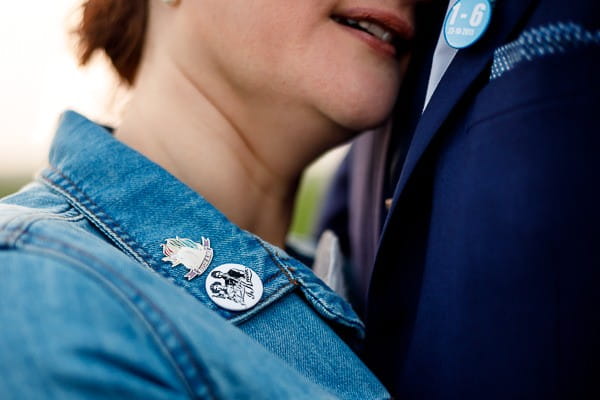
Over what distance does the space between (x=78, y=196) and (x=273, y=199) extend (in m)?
0.48

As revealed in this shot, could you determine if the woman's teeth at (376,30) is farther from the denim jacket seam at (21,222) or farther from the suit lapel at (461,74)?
the denim jacket seam at (21,222)

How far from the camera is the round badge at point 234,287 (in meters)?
0.79

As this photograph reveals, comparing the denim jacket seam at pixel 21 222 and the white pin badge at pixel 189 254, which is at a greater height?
the denim jacket seam at pixel 21 222

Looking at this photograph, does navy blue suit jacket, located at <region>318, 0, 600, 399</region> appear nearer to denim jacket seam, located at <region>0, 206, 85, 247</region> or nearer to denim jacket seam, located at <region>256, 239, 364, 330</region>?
denim jacket seam, located at <region>256, 239, 364, 330</region>

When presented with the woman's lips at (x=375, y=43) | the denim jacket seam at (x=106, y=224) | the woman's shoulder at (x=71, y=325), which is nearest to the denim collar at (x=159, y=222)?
the denim jacket seam at (x=106, y=224)

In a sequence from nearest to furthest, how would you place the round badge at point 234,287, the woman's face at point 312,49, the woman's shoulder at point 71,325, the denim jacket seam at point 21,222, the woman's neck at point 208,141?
the woman's shoulder at point 71,325, the denim jacket seam at point 21,222, the round badge at point 234,287, the woman's face at point 312,49, the woman's neck at point 208,141

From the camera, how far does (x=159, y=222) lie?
85 centimetres

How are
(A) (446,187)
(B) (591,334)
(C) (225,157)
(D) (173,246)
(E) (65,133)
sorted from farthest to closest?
(C) (225,157)
(E) (65,133)
(D) (173,246)
(A) (446,187)
(B) (591,334)

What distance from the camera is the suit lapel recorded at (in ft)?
2.18

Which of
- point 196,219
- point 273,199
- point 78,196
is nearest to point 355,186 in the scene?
point 273,199

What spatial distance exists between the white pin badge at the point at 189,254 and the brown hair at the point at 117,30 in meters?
0.59

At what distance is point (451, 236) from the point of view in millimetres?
709

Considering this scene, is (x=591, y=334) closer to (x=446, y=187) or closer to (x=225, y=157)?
(x=446, y=187)

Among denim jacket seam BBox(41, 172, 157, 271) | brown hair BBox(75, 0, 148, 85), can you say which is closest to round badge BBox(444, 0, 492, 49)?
denim jacket seam BBox(41, 172, 157, 271)
